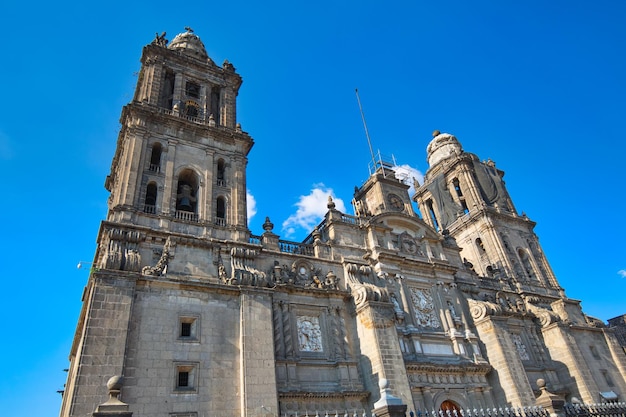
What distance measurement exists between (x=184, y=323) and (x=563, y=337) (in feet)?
81.5

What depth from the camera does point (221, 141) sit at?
25172 mm

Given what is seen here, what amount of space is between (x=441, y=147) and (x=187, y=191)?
1227 inches

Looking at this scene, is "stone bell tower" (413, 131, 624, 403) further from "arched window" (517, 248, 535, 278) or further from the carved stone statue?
the carved stone statue

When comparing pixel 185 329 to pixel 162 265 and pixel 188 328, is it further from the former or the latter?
pixel 162 265

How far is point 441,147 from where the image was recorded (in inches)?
1811

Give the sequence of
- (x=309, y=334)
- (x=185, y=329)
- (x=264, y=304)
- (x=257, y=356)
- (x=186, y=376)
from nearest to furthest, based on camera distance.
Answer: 1. (x=186, y=376)
2. (x=257, y=356)
3. (x=185, y=329)
4. (x=264, y=304)
5. (x=309, y=334)

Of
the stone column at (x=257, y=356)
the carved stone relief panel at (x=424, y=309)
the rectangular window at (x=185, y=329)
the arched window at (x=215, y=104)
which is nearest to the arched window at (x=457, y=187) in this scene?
the carved stone relief panel at (x=424, y=309)

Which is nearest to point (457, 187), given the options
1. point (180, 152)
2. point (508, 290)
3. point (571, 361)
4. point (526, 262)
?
point (526, 262)

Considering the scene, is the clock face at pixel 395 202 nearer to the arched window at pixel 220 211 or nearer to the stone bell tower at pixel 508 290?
the stone bell tower at pixel 508 290

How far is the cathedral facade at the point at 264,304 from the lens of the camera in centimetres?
1656

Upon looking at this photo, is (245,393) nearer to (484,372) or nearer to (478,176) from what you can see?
(484,372)

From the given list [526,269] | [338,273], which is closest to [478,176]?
[526,269]

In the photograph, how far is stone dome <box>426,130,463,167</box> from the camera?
45078 millimetres

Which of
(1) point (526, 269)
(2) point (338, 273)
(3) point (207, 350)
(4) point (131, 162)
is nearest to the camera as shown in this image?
(3) point (207, 350)
